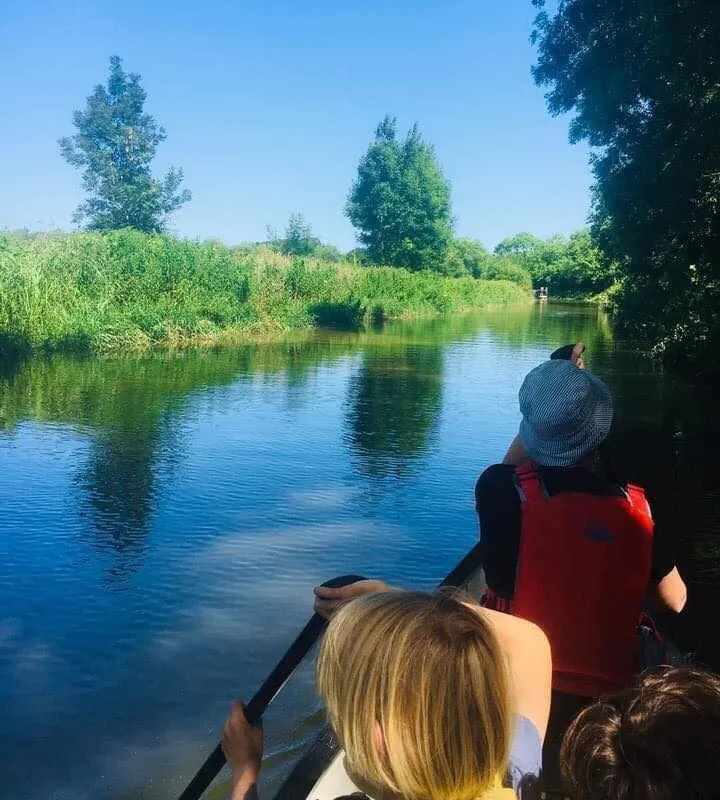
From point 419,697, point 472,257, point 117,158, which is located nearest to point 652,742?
point 419,697

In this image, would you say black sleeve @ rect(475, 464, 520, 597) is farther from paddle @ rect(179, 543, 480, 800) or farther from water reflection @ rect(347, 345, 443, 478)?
water reflection @ rect(347, 345, 443, 478)

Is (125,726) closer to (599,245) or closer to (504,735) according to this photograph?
(504,735)

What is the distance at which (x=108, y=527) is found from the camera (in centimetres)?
619

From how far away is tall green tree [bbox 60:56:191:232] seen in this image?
40188 mm

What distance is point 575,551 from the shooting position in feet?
5.92

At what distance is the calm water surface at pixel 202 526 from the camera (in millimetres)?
3783

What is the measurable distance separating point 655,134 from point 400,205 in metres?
41.6

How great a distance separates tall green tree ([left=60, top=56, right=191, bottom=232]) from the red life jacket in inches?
1608

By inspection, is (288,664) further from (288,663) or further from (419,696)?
(419,696)

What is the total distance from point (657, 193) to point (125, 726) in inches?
463

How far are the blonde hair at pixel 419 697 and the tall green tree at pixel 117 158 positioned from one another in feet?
136

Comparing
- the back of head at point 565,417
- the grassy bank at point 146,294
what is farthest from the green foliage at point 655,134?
the back of head at point 565,417

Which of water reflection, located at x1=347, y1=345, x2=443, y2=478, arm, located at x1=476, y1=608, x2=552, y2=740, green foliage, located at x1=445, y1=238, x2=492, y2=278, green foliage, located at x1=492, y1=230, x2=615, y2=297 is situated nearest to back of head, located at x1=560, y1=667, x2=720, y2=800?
arm, located at x1=476, y1=608, x2=552, y2=740

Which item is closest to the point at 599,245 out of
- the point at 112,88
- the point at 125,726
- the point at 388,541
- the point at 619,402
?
the point at 619,402
